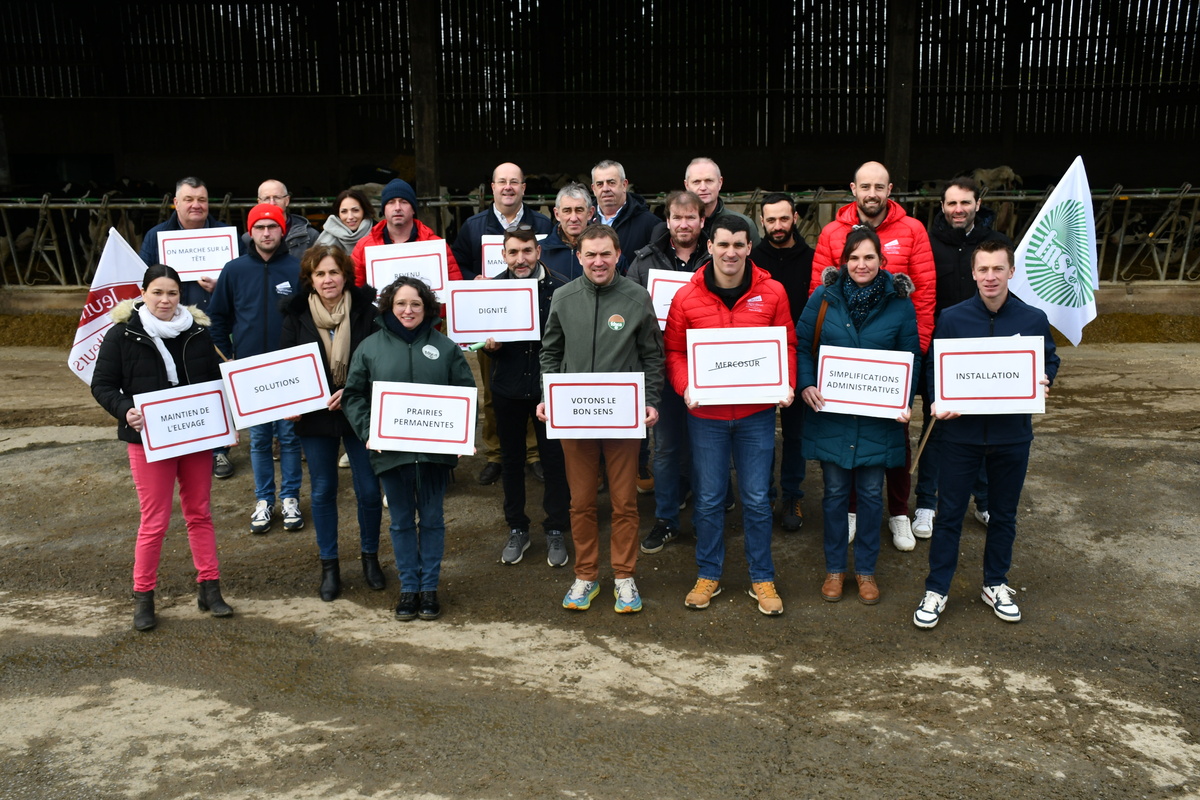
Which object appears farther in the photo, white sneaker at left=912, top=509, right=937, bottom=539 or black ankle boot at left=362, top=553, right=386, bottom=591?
white sneaker at left=912, top=509, right=937, bottom=539

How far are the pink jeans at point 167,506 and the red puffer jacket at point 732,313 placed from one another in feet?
8.04

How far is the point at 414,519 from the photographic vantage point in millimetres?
4848

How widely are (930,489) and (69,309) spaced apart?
10.1 metres

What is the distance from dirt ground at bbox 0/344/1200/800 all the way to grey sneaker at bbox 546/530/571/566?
0.07 metres

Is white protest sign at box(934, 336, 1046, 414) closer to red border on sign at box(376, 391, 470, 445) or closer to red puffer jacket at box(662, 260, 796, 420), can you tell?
red puffer jacket at box(662, 260, 796, 420)

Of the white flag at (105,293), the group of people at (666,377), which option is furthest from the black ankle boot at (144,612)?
the white flag at (105,293)

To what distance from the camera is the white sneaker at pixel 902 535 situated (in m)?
5.50

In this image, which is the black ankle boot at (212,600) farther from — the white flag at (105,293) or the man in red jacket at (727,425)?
the man in red jacket at (727,425)

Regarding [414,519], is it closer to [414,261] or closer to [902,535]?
[414,261]

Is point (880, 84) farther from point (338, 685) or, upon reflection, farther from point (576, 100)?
point (338, 685)

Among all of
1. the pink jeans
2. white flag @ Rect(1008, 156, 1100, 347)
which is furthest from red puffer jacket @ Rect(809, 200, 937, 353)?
the pink jeans

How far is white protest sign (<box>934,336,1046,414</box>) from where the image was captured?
4449 mm

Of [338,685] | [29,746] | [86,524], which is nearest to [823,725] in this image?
[338,685]

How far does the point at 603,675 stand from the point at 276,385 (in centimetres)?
214
